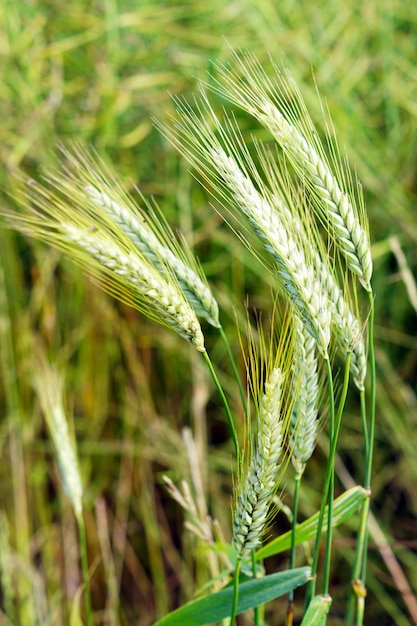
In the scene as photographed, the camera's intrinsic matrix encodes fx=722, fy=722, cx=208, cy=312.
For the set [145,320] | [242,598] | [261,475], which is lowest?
A: [242,598]

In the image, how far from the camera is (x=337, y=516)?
26.2 inches

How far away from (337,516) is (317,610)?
10 cm

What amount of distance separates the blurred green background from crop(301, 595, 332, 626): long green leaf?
0.76 m

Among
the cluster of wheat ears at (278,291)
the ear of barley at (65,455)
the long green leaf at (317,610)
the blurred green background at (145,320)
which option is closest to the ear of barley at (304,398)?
the cluster of wheat ears at (278,291)

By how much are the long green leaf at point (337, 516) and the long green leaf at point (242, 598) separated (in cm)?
6

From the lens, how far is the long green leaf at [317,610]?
0.59 meters


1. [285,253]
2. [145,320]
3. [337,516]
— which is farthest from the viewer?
[145,320]

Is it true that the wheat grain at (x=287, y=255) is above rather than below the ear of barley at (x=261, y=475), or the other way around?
above

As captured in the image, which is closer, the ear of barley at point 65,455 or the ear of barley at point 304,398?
the ear of barley at point 304,398

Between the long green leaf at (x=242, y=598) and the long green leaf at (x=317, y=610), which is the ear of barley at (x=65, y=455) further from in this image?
the long green leaf at (x=317, y=610)

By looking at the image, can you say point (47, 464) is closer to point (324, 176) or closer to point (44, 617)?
point (44, 617)

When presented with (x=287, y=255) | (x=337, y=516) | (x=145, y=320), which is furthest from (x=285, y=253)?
(x=145, y=320)

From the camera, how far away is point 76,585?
57.6 inches

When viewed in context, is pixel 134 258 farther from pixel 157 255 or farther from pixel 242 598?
pixel 242 598
